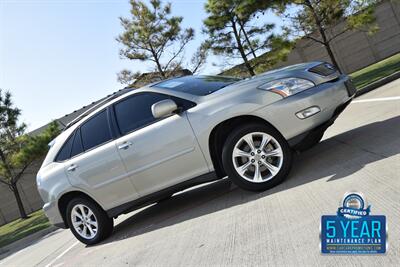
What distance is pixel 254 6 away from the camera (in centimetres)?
2344

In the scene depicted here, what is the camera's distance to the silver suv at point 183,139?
5.29 metres

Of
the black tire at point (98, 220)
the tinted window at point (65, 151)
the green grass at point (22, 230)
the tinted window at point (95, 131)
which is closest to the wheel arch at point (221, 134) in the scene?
the tinted window at point (95, 131)

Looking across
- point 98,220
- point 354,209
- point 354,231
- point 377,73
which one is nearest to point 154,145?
point 98,220

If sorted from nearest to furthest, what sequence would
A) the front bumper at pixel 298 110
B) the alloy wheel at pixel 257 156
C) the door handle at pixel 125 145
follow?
the front bumper at pixel 298 110, the alloy wheel at pixel 257 156, the door handle at pixel 125 145

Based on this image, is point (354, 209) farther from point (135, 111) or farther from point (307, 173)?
point (135, 111)

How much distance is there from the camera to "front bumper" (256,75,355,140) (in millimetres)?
5199

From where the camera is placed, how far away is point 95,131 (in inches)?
258

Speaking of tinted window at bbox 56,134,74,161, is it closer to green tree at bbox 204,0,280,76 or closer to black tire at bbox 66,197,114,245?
black tire at bbox 66,197,114,245

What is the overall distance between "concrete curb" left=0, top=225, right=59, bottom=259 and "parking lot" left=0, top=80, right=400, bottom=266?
4813 millimetres

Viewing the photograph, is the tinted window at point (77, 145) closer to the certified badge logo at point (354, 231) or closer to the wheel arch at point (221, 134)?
the wheel arch at point (221, 134)

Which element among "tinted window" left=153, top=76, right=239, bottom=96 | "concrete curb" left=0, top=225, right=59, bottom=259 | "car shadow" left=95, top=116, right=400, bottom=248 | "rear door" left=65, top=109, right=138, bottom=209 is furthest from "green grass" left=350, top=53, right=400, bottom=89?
"rear door" left=65, top=109, right=138, bottom=209

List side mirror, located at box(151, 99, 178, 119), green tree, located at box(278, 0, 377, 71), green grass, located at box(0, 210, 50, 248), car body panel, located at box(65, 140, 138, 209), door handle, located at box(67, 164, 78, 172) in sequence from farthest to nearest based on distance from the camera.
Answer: green tree, located at box(278, 0, 377, 71) < green grass, located at box(0, 210, 50, 248) < door handle, located at box(67, 164, 78, 172) < car body panel, located at box(65, 140, 138, 209) < side mirror, located at box(151, 99, 178, 119)

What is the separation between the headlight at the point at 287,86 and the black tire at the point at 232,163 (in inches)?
16.6

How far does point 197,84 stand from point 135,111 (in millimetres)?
879
